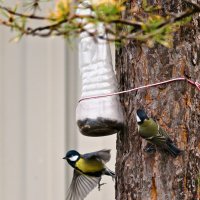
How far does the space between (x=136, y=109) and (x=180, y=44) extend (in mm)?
217

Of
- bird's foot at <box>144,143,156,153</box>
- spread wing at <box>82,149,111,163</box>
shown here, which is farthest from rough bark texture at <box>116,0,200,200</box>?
spread wing at <box>82,149,111,163</box>

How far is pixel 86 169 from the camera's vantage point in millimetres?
3031

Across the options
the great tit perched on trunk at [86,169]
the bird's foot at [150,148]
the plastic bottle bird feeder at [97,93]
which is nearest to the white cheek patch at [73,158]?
the great tit perched on trunk at [86,169]

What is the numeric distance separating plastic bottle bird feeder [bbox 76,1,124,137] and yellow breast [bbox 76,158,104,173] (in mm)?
258

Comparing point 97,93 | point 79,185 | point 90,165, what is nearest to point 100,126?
point 97,93

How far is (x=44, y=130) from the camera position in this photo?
4.43 metres

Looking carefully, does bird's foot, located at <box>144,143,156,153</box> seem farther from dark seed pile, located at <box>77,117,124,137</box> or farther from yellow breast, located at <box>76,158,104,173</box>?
yellow breast, located at <box>76,158,104,173</box>

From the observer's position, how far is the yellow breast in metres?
3.02

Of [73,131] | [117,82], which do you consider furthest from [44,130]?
[117,82]

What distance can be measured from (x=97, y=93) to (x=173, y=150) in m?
0.31

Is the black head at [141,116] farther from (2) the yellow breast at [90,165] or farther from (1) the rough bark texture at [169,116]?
(2) the yellow breast at [90,165]

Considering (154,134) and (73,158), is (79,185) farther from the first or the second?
(154,134)

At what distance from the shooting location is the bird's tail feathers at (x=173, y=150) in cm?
258

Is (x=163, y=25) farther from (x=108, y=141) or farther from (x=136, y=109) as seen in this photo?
(x=108, y=141)
